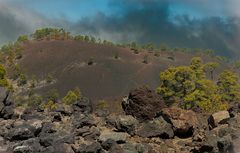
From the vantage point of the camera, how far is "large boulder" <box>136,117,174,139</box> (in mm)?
24281

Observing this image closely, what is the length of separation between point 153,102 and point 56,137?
33.5 feet

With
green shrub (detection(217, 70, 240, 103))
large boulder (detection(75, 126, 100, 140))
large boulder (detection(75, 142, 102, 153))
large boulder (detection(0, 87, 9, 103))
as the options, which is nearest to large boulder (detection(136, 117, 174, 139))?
large boulder (detection(75, 126, 100, 140))

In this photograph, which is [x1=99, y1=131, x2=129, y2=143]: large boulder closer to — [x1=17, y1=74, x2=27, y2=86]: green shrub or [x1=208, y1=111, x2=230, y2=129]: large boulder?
[x1=208, y1=111, x2=230, y2=129]: large boulder

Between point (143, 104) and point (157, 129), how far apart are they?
22.5 feet

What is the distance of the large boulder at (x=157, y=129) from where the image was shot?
2428 centimetres

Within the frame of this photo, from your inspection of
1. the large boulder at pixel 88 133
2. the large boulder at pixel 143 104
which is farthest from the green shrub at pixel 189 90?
the large boulder at pixel 88 133

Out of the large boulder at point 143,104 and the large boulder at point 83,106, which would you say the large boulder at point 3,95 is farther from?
the large boulder at point 143,104

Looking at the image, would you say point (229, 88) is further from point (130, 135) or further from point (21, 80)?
point (21, 80)

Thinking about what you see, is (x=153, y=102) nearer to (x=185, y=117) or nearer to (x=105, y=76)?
(x=185, y=117)

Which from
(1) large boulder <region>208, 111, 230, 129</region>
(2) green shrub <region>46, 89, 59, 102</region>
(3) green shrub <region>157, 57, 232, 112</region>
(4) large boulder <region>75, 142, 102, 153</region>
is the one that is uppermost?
(2) green shrub <region>46, 89, 59, 102</region>

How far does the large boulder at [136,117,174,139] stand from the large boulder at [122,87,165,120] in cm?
493

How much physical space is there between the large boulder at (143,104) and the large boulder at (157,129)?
4.93 m

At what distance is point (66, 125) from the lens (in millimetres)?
28391

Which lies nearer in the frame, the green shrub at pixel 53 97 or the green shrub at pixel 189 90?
the green shrub at pixel 189 90
